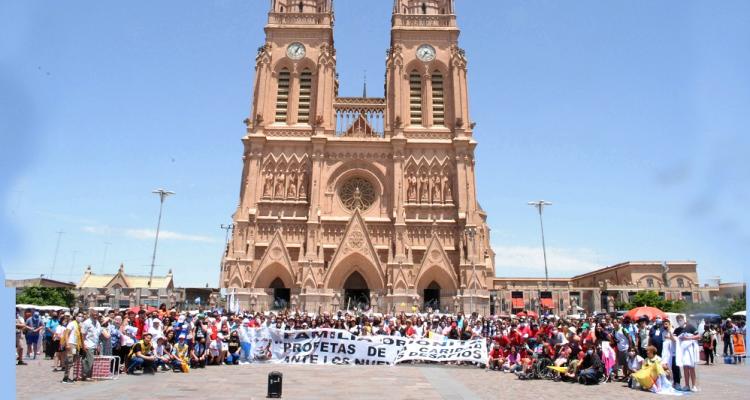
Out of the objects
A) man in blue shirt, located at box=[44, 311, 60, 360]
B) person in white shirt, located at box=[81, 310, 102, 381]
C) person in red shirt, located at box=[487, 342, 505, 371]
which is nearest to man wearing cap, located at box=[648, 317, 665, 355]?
person in red shirt, located at box=[487, 342, 505, 371]

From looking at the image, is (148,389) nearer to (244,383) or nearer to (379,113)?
(244,383)

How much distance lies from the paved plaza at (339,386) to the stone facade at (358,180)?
27220 millimetres

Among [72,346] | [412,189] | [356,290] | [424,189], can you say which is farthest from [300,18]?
[72,346]

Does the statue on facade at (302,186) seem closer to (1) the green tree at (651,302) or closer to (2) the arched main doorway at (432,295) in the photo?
(2) the arched main doorway at (432,295)

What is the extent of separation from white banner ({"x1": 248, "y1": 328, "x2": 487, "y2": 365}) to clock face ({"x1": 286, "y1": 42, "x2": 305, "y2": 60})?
37.4 meters

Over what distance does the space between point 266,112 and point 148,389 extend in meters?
39.9

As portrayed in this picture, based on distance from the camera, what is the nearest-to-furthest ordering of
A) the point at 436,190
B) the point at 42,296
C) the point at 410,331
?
the point at 410,331
the point at 436,190
the point at 42,296

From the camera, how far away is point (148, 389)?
11.3 m

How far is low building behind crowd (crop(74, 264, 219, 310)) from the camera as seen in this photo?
5312cm

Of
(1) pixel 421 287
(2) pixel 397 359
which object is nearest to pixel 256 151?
(1) pixel 421 287

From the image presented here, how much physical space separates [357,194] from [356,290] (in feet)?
28.3

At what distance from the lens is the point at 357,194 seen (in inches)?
1870

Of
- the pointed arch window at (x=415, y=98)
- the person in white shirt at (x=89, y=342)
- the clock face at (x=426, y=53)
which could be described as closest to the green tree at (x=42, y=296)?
the pointed arch window at (x=415, y=98)

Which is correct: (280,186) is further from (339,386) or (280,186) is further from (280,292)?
(339,386)
